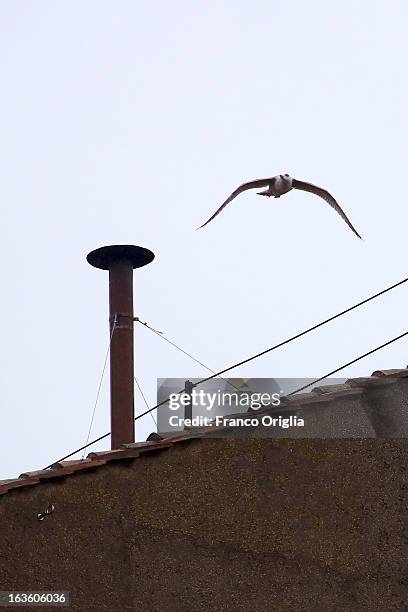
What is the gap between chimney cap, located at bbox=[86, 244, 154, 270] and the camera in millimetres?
11773

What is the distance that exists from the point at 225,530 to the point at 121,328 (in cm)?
491

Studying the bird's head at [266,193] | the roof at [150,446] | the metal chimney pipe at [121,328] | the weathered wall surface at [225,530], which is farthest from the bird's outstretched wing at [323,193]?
the weathered wall surface at [225,530]

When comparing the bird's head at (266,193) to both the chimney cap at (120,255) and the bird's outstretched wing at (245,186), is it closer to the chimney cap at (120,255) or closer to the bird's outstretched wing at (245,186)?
the bird's outstretched wing at (245,186)

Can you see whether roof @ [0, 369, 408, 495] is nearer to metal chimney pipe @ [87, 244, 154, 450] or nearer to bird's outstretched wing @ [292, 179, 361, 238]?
bird's outstretched wing @ [292, 179, 361, 238]

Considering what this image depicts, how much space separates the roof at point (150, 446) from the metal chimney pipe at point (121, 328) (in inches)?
159

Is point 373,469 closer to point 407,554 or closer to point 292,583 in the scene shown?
point 407,554

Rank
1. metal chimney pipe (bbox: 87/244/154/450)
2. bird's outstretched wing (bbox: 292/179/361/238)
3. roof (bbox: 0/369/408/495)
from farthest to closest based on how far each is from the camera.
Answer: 1. metal chimney pipe (bbox: 87/244/154/450)
2. bird's outstretched wing (bbox: 292/179/361/238)
3. roof (bbox: 0/369/408/495)

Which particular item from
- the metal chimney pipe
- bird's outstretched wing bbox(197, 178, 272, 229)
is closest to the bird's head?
bird's outstretched wing bbox(197, 178, 272, 229)

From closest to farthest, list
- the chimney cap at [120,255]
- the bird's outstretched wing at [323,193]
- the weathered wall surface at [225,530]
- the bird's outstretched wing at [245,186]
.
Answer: the weathered wall surface at [225,530]
the bird's outstretched wing at [245,186]
the bird's outstretched wing at [323,193]
the chimney cap at [120,255]

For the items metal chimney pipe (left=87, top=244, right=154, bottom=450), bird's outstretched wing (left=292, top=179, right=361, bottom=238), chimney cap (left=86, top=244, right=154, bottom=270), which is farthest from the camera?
chimney cap (left=86, top=244, right=154, bottom=270)

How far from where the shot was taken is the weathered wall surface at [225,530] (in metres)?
7.14

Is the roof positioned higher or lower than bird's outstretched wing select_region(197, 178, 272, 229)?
lower

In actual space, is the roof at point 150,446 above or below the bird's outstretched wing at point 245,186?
below

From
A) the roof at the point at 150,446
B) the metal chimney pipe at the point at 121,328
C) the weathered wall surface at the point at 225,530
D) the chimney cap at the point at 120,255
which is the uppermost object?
the chimney cap at the point at 120,255
